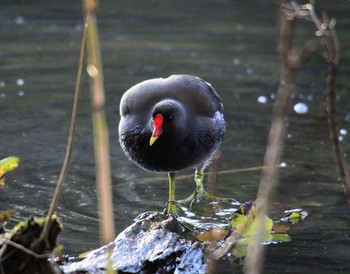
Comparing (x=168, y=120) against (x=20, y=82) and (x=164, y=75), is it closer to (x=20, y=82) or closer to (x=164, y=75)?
(x=164, y=75)

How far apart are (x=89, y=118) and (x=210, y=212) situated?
8.28ft

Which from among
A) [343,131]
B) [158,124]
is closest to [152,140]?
[158,124]

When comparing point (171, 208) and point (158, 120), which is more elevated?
point (158, 120)

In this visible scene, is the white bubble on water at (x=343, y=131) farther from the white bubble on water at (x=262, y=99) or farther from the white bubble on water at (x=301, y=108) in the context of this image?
the white bubble on water at (x=262, y=99)

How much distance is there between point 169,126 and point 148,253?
80 centimetres

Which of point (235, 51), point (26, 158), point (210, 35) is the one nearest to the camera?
point (26, 158)

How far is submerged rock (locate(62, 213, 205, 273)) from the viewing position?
3805mm

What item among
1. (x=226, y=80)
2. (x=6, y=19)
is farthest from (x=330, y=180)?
(x=6, y=19)

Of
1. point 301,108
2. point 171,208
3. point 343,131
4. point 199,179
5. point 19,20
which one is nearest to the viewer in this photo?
point 171,208

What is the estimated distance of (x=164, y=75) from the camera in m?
8.42

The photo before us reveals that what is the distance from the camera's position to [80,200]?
17.0ft

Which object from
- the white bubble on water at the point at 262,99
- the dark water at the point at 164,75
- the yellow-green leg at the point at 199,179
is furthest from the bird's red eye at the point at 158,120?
the white bubble on water at the point at 262,99

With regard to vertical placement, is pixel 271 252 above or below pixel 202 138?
below

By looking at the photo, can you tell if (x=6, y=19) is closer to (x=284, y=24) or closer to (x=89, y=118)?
(x=89, y=118)
